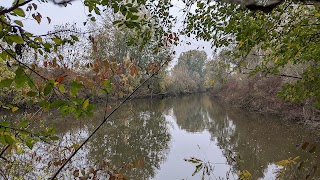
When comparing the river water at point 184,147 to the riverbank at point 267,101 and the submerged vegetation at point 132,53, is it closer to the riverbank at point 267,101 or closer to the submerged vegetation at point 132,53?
the riverbank at point 267,101

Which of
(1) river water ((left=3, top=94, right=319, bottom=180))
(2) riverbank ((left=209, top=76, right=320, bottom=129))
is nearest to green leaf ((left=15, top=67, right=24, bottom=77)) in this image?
(1) river water ((left=3, top=94, right=319, bottom=180))

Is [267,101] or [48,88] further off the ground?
[267,101]

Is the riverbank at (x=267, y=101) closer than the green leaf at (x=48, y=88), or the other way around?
the green leaf at (x=48, y=88)

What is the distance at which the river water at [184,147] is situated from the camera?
8.66 meters

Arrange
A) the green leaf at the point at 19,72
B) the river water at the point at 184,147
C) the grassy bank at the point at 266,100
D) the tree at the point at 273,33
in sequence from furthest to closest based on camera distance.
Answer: the grassy bank at the point at 266,100, the river water at the point at 184,147, the tree at the point at 273,33, the green leaf at the point at 19,72

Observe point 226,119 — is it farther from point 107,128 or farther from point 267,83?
point 107,128

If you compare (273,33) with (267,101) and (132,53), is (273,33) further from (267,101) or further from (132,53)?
(267,101)

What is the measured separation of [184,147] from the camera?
12008 millimetres

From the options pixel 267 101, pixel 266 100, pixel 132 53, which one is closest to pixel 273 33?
pixel 132 53

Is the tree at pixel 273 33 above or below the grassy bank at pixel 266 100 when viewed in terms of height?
below

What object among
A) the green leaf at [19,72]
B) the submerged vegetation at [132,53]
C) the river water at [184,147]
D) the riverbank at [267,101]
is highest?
the riverbank at [267,101]

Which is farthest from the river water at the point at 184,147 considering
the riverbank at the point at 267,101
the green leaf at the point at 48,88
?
the green leaf at the point at 48,88

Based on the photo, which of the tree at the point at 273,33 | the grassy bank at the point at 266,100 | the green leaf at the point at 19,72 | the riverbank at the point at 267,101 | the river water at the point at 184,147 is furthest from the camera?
the grassy bank at the point at 266,100

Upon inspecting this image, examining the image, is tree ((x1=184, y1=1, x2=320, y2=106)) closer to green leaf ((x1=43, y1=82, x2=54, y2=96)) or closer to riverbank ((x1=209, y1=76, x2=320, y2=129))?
green leaf ((x1=43, y1=82, x2=54, y2=96))
